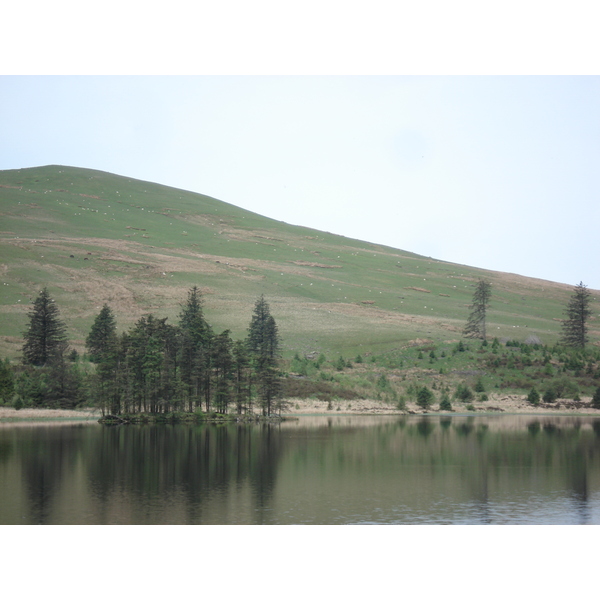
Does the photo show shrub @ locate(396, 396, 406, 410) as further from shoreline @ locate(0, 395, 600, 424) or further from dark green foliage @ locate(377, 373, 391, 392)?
dark green foliage @ locate(377, 373, 391, 392)

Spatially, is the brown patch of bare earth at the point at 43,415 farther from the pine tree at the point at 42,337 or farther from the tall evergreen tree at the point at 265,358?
the tall evergreen tree at the point at 265,358

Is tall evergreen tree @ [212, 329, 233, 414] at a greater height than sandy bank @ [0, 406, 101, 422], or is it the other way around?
tall evergreen tree @ [212, 329, 233, 414]

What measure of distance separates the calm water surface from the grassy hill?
43.2 meters

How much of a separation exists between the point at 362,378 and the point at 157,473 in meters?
48.6

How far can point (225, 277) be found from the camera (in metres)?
129

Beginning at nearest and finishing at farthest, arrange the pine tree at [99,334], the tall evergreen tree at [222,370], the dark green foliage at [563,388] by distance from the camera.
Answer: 1. the tall evergreen tree at [222,370]
2. the dark green foliage at [563,388]
3. the pine tree at [99,334]

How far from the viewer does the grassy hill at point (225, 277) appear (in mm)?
100812

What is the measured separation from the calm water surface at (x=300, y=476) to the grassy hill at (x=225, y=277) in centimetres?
4322

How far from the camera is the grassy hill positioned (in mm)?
100812

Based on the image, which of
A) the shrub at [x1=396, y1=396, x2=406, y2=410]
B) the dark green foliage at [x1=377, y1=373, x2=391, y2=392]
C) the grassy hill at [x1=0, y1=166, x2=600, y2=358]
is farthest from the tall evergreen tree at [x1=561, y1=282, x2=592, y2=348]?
the shrub at [x1=396, y1=396, x2=406, y2=410]

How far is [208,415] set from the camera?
6144 cm

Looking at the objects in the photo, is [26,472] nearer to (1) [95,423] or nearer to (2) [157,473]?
(2) [157,473]

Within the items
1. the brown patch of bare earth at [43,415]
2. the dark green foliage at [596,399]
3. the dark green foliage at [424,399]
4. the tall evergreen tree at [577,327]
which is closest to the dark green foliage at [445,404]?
the dark green foliage at [424,399]

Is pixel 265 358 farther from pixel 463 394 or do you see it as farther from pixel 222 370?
pixel 463 394
